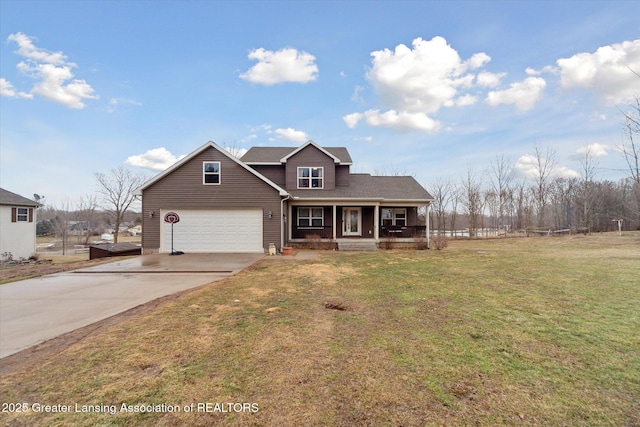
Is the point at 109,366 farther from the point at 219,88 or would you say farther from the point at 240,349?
the point at 219,88

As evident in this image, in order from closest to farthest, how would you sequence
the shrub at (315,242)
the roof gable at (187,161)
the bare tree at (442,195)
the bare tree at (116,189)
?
the roof gable at (187,161) → the shrub at (315,242) → the bare tree at (442,195) → the bare tree at (116,189)

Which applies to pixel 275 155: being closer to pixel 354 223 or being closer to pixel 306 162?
pixel 306 162

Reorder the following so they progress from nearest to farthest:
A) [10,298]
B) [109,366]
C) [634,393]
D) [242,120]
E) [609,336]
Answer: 1. [634,393]
2. [109,366]
3. [609,336]
4. [10,298]
5. [242,120]

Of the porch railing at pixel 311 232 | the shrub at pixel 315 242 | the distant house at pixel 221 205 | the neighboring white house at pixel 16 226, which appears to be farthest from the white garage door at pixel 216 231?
the neighboring white house at pixel 16 226

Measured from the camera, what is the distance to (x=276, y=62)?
18797mm

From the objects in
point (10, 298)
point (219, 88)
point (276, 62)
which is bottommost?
point (10, 298)

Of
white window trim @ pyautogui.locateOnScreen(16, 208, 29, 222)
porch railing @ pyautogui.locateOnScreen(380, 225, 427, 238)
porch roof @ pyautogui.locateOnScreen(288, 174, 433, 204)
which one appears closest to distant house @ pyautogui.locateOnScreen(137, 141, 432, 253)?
porch roof @ pyautogui.locateOnScreen(288, 174, 433, 204)

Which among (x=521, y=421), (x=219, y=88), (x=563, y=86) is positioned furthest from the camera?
(x=219, y=88)

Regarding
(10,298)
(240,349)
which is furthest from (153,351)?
(10,298)

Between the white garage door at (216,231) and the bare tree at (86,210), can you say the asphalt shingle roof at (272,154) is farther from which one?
the bare tree at (86,210)

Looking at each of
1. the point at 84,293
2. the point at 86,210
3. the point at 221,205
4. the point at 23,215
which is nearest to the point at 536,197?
the point at 221,205

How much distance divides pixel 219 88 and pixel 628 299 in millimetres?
19967

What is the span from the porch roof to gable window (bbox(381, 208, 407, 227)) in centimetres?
152

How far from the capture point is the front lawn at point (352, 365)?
2.39 metres
